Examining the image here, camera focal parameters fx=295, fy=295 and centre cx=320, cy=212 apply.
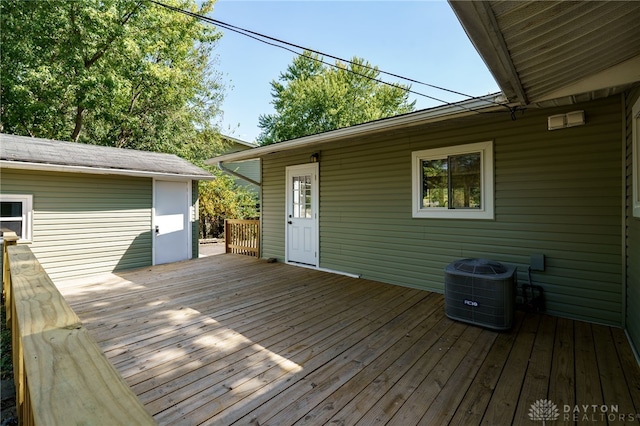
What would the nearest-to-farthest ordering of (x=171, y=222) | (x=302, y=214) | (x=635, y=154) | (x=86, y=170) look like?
(x=635, y=154) → (x=86, y=170) → (x=302, y=214) → (x=171, y=222)

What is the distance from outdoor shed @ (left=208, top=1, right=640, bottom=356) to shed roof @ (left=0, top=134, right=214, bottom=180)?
2199 mm

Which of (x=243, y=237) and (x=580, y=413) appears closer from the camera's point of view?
(x=580, y=413)

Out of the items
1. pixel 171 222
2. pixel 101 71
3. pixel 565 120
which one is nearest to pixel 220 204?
pixel 171 222

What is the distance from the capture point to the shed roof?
15.9 ft

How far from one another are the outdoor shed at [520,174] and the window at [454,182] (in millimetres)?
16

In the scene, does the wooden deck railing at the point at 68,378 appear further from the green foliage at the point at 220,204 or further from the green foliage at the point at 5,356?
the green foliage at the point at 220,204

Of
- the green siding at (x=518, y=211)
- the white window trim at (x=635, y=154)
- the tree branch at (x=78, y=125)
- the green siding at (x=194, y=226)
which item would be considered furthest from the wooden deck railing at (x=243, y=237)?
the tree branch at (x=78, y=125)

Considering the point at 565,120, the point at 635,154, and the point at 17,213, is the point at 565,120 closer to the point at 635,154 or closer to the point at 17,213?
the point at 635,154

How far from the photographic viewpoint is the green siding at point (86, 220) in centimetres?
509

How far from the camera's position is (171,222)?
6.84 m

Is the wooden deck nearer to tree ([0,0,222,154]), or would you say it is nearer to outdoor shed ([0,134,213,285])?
outdoor shed ([0,134,213,285])

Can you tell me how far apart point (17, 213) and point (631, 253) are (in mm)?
8307

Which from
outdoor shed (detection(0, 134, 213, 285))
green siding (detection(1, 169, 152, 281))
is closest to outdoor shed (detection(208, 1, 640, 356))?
outdoor shed (detection(0, 134, 213, 285))

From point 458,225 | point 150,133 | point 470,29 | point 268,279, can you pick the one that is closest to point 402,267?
point 458,225
